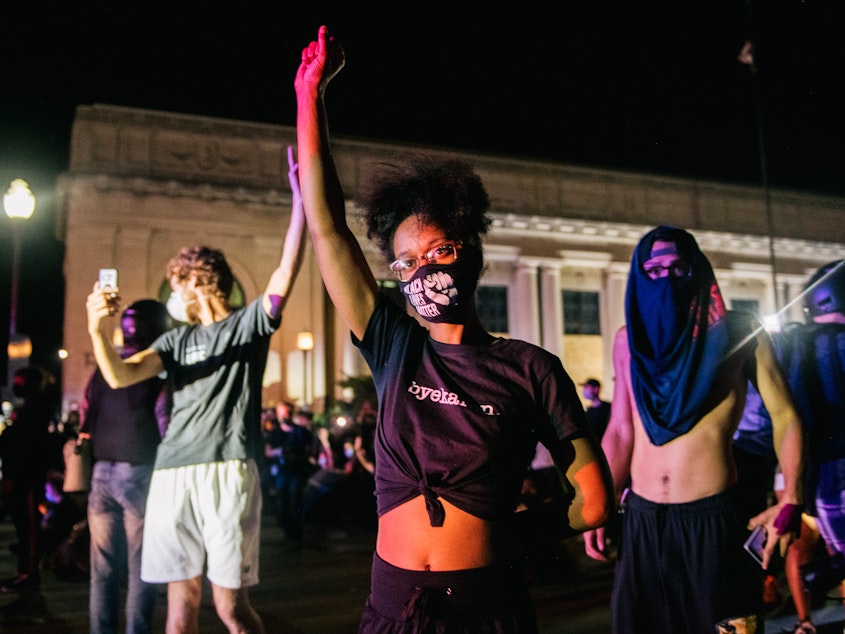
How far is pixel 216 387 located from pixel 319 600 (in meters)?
3.36

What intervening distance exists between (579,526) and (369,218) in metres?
1.16

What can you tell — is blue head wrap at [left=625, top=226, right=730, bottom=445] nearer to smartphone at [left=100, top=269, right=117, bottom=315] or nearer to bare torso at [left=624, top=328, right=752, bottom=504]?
bare torso at [left=624, top=328, right=752, bottom=504]

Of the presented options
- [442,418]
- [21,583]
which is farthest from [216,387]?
[21,583]

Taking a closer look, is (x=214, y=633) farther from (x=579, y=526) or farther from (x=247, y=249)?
(x=247, y=249)

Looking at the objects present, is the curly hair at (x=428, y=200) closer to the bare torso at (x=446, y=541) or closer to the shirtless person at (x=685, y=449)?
the bare torso at (x=446, y=541)

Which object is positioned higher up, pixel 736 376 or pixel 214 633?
pixel 736 376

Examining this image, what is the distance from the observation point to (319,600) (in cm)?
638

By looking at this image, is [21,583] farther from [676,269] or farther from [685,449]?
[676,269]

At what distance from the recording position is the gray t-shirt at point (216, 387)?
374 centimetres

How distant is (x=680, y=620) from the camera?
9.08 feet

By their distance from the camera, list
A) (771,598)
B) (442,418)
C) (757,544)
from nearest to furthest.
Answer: (442,418), (757,544), (771,598)

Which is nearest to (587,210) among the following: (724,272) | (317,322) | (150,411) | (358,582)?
(724,272)

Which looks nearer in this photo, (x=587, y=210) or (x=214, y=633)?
(x=214, y=633)

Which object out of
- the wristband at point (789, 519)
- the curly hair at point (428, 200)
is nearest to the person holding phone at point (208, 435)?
the curly hair at point (428, 200)
